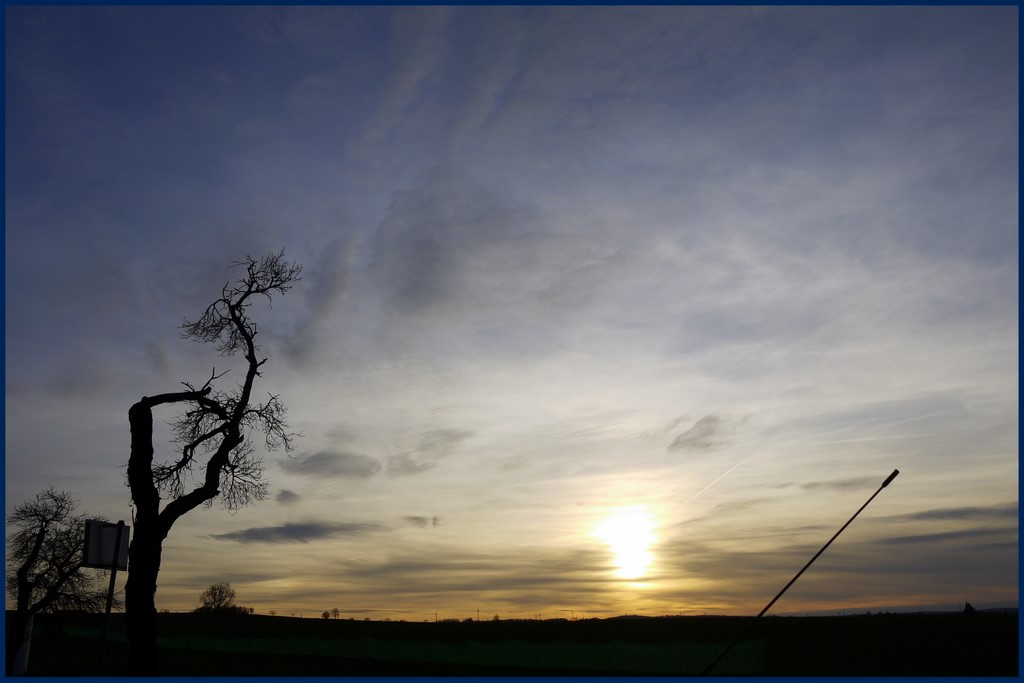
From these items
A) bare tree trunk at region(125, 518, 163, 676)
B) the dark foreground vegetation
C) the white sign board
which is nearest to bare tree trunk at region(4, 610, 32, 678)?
the dark foreground vegetation

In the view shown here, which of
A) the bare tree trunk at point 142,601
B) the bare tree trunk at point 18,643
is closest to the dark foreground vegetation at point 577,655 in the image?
the bare tree trunk at point 18,643

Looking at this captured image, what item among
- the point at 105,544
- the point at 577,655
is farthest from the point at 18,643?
the point at 577,655

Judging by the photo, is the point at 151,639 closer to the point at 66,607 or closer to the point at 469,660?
the point at 66,607

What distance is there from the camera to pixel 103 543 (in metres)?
20.2

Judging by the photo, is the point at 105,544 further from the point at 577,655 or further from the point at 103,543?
the point at 577,655

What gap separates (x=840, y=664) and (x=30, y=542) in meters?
45.0

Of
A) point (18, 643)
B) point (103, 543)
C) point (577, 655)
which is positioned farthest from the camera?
point (577, 655)

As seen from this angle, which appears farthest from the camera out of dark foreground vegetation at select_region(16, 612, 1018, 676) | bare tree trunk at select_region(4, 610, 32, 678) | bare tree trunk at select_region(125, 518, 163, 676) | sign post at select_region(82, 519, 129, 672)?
dark foreground vegetation at select_region(16, 612, 1018, 676)

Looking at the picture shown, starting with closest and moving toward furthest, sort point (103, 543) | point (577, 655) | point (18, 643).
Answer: point (103, 543)
point (18, 643)
point (577, 655)

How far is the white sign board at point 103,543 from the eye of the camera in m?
19.8

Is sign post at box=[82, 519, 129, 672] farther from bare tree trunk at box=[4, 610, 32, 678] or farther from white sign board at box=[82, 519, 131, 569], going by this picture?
bare tree trunk at box=[4, 610, 32, 678]

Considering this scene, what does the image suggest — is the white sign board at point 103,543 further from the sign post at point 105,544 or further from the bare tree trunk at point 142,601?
the bare tree trunk at point 142,601

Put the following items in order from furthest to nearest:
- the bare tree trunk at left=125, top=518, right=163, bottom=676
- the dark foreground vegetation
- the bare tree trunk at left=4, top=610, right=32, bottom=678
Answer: the dark foreground vegetation → the bare tree trunk at left=4, top=610, right=32, bottom=678 → the bare tree trunk at left=125, top=518, right=163, bottom=676

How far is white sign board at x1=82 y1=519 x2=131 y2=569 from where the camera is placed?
19828mm
